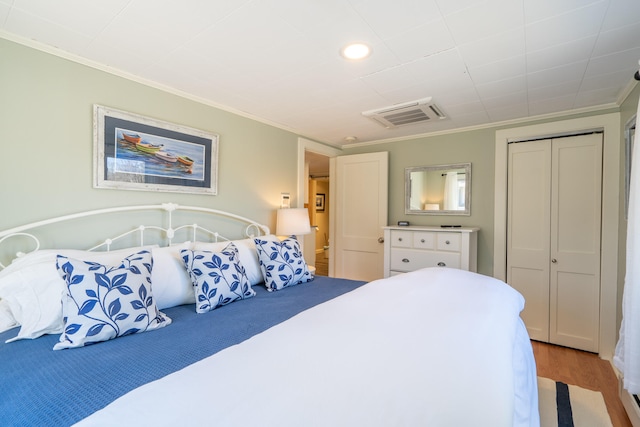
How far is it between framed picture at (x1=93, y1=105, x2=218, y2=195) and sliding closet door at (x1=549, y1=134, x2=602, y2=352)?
3312mm

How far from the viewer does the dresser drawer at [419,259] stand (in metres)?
3.04

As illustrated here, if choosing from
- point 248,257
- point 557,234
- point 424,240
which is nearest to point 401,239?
point 424,240

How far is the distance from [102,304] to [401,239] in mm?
2767

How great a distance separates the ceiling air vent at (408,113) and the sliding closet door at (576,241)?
4.19 ft

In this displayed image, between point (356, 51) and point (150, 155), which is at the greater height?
point (356, 51)

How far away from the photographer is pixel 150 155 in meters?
2.21

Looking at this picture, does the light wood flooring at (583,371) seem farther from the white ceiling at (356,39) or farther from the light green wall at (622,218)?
the white ceiling at (356,39)

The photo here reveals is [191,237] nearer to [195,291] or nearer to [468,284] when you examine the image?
[195,291]

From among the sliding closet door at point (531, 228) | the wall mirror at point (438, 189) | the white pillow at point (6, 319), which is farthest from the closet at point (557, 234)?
the white pillow at point (6, 319)

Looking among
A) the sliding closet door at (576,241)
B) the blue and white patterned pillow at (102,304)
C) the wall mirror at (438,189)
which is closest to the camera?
the blue and white patterned pillow at (102,304)

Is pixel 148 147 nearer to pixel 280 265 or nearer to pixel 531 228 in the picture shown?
pixel 280 265

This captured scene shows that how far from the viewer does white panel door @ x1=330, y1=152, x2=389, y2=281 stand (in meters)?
3.82

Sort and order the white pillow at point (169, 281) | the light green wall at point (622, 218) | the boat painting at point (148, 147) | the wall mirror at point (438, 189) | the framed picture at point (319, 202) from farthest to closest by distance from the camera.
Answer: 1. the framed picture at point (319, 202)
2. the wall mirror at point (438, 189)
3. the light green wall at point (622, 218)
4. the boat painting at point (148, 147)
5. the white pillow at point (169, 281)

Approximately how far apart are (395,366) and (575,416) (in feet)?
6.27
